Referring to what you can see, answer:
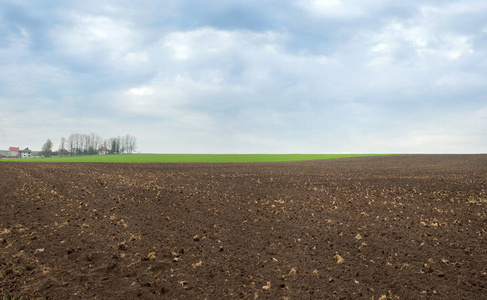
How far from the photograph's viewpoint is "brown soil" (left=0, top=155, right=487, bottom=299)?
19.8 feet

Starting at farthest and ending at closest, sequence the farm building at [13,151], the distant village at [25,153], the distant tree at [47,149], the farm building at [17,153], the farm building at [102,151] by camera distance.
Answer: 1. the farm building at [13,151]
2. the farm building at [17,153]
3. the farm building at [102,151]
4. the distant village at [25,153]
5. the distant tree at [47,149]

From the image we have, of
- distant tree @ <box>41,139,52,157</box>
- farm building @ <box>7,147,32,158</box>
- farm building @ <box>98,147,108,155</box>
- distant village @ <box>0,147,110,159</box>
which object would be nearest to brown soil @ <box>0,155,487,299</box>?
distant tree @ <box>41,139,52,157</box>

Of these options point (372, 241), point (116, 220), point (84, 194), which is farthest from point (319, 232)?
point (84, 194)

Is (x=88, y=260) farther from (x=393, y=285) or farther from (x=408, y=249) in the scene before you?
(x=408, y=249)

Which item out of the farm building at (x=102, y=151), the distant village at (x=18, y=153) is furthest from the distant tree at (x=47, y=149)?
the distant village at (x=18, y=153)

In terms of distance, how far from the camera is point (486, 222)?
9.60 meters

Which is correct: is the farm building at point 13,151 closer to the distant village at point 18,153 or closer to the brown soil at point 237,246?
the distant village at point 18,153

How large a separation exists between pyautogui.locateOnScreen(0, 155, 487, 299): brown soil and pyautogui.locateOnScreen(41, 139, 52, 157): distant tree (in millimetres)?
101726

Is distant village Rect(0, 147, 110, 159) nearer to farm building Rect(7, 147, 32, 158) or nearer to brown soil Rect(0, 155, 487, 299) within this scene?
farm building Rect(7, 147, 32, 158)

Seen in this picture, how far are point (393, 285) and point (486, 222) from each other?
223 inches

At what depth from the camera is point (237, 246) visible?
7840mm

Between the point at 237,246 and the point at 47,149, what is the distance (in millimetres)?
113105

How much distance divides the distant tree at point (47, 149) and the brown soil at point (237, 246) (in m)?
102

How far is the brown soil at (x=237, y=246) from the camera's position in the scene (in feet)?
19.8
